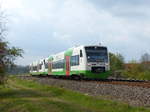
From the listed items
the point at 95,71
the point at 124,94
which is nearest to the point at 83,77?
the point at 95,71

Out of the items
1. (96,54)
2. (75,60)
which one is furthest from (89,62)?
(75,60)

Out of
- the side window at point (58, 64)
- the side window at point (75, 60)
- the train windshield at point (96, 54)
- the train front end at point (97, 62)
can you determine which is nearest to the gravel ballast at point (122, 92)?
the train front end at point (97, 62)

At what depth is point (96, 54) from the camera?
31031mm

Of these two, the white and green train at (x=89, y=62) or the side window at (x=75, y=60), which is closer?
the white and green train at (x=89, y=62)

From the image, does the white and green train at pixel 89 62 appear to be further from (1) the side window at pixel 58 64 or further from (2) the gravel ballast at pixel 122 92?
(2) the gravel ballast at pixel 122 92

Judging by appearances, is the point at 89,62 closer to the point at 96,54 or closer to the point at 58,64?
the point at 96,54

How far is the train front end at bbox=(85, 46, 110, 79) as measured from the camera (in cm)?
2962

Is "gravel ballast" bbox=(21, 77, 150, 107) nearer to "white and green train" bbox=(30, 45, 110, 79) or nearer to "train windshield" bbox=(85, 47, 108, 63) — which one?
"white and green train" bbox=(30, 45, 110, 79)

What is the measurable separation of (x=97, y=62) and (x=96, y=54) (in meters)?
1.06

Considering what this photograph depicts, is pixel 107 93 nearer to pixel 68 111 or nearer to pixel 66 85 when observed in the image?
pixel 68 111

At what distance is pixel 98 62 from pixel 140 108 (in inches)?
626

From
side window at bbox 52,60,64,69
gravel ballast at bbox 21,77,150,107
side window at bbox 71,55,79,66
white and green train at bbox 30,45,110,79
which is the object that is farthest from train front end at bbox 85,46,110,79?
side window at bbox 52,60,64,69

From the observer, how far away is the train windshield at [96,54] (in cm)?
3045

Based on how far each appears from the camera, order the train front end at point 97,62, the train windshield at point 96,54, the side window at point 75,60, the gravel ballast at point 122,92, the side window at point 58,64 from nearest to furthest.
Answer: the gravel ballast at point 122,92 → the train front end at point 97,62 → the train windshield at point 96,54 → the side window at point 75,60 → the side window at point 58,64
